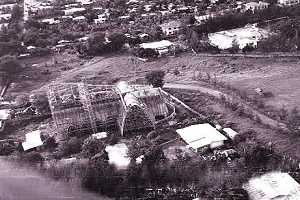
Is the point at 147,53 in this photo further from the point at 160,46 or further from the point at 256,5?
the point at 256,5

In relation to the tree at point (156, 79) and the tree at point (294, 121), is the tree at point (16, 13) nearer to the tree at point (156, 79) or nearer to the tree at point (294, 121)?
the tree at point (156, 79)

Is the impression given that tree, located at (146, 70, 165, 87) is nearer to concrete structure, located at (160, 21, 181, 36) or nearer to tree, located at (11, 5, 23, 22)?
concrete structure, located at (160, 21, 181, 36)

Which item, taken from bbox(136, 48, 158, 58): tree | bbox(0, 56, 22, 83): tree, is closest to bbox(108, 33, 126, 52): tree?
bbox(136, 48, 158, 58): tree

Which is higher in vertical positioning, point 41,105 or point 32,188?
point 41,105

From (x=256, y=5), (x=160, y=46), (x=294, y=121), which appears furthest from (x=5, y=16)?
(x=294, y=121)

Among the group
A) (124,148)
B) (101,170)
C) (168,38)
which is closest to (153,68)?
(168,38)

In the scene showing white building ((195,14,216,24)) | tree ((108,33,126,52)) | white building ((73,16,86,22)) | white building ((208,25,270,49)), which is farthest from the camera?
white building ((73,16,86,22))
